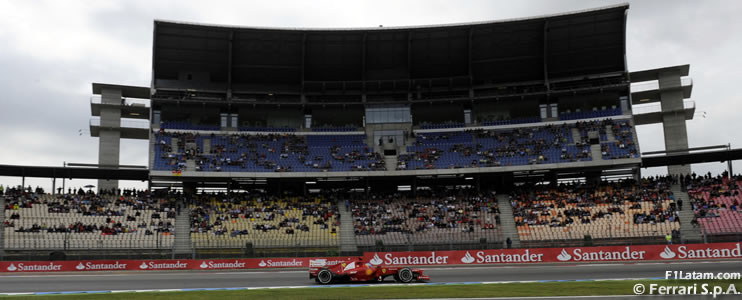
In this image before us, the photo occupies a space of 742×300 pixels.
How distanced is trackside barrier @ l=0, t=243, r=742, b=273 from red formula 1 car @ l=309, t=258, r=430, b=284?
12.6 metres

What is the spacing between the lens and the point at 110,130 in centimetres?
5753

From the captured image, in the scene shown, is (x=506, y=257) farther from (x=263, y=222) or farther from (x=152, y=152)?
(x=152, y=152)

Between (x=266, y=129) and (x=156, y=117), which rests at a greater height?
(x=156, y=117)

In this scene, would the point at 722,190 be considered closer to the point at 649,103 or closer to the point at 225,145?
the point at 649,103

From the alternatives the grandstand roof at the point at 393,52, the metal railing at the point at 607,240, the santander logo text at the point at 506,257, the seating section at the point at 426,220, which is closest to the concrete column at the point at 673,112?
the grandstand roof at the point at 393,52

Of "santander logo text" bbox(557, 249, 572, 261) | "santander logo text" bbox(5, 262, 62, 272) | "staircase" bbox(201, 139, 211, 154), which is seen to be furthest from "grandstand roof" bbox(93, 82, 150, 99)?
"santander logo text" bbox(557, 249, 572, 261)

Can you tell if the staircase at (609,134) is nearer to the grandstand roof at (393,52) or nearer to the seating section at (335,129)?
the grandstand roof at (393,52)

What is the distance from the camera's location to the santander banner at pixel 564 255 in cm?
3438

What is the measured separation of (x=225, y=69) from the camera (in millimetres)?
59344

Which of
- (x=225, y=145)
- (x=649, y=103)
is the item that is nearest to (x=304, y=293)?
(x=225, y=145)

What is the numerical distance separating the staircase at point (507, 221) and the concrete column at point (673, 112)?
17525 mm

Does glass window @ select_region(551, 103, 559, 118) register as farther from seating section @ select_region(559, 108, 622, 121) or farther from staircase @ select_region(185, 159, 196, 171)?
staircase @ select_region(185, 159, 196, 171)

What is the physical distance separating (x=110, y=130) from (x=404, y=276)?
42.7m

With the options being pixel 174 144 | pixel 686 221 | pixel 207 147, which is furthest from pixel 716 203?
pixel 174 144
